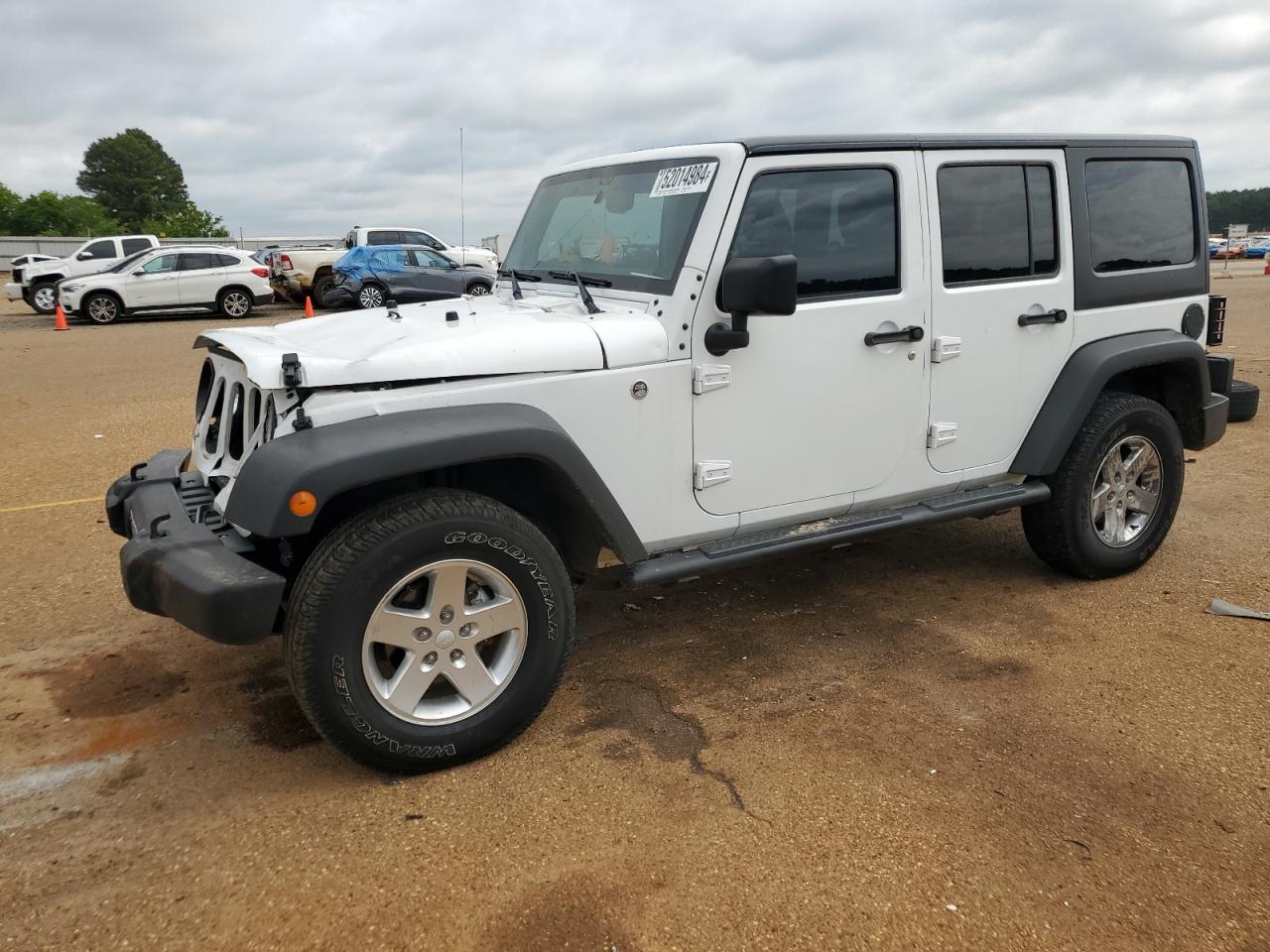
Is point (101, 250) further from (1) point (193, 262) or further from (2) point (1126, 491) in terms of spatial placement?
(2) point (1126, 491)

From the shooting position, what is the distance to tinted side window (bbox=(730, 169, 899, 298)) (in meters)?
3.49

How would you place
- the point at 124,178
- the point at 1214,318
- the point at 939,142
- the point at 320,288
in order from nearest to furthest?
the point at 939,142 → the point at 1214,318 → the point at 320,288 → the point at 124,178

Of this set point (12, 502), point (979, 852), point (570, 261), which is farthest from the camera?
point (12, 502)

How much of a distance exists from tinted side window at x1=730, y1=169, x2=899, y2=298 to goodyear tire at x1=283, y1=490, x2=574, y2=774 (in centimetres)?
136

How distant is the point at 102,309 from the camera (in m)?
19.2

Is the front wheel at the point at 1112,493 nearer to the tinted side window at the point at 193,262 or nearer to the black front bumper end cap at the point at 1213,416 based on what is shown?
the black front bumper end cap at the point at 1213,416

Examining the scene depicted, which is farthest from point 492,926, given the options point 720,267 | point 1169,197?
point 1169,197

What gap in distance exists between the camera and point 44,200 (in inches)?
2584

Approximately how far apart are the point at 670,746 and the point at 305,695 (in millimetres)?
1180

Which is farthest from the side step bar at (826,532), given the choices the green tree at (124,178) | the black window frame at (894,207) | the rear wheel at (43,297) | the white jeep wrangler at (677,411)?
the green tree at (124,178)

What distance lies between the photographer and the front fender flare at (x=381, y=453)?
2639 mm

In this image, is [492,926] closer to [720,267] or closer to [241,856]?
[241,856]

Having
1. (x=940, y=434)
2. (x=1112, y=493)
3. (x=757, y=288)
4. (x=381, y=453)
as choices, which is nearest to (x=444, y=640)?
(x=381, y=453)

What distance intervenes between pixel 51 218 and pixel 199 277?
56.3 m
